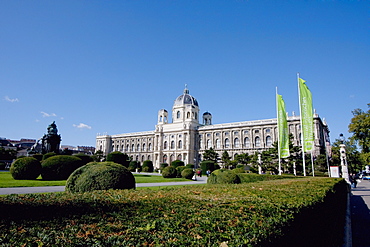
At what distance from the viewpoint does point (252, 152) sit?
58062 millimetres

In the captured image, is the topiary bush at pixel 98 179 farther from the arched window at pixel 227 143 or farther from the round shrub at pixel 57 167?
the arched window at pixel 227 143

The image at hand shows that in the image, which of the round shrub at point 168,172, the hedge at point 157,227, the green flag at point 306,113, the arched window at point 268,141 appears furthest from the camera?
the arched window at point 268,141

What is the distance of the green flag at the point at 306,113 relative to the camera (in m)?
17.9

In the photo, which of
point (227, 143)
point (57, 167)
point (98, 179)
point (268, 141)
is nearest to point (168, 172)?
point (57, 167)

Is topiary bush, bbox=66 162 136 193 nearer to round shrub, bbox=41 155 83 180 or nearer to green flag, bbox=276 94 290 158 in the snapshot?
round shrub, bbox=41 155 83 180

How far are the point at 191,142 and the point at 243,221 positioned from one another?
214ft

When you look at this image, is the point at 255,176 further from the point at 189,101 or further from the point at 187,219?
the point at 189,101

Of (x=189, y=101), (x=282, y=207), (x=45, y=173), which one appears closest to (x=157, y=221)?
(x=282, y=207)

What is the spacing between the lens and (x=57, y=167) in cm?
1909

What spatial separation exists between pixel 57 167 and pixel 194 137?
168 feet

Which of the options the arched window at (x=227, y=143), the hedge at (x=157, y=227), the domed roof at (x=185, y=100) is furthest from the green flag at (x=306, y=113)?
the domed roof at (x=185, y=100)

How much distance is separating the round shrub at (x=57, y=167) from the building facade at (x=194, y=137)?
154ft

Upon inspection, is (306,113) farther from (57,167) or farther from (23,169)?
(23,169)

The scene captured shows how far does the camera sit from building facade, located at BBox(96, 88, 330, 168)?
187ft
